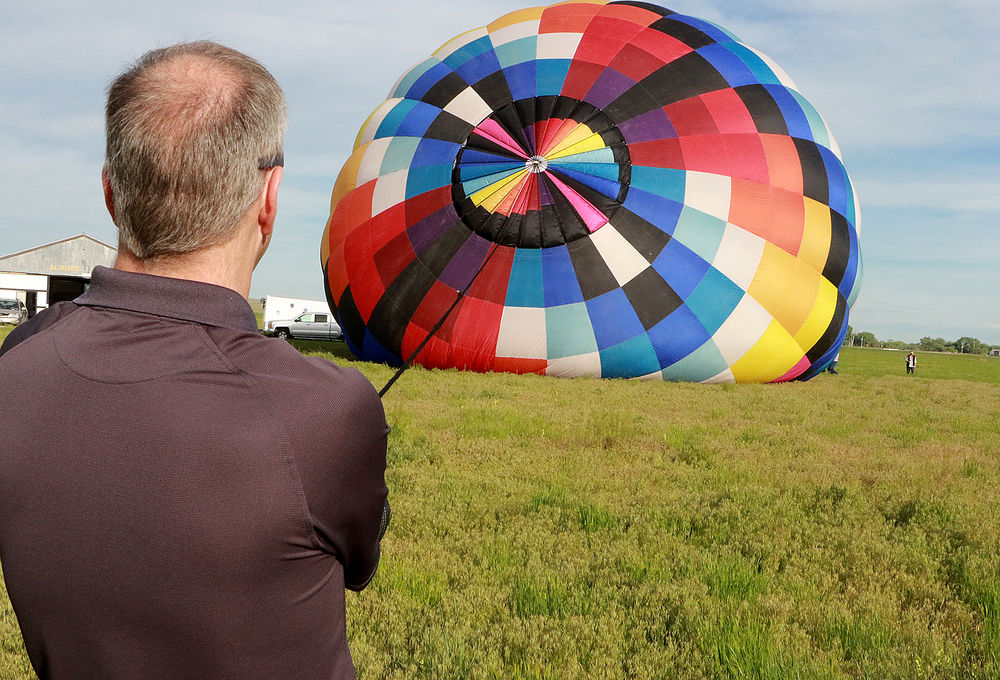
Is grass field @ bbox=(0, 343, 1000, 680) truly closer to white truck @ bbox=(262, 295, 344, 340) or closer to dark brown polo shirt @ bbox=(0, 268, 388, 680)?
dark brown polo shirt @ bbox=(0, 268, 388, 680)

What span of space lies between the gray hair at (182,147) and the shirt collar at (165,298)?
0.06 m

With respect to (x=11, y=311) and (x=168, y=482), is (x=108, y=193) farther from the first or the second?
(x=11, y=311)

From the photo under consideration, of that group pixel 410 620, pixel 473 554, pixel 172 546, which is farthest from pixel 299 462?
pixel 473 554

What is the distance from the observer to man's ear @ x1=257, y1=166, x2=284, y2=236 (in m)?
1.29

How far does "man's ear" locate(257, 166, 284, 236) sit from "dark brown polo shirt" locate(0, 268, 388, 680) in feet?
0.68

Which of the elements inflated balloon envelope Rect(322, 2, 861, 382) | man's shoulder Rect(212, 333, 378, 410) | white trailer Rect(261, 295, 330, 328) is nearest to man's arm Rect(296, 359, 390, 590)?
man's shoulder Rect(212, 333, 378, 410)

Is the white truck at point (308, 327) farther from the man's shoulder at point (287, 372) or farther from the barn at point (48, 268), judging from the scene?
the man's shoulder at point (287, 372)

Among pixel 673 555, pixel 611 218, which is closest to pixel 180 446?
pixel 673 555

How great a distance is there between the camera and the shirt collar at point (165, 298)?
1131 millimetres

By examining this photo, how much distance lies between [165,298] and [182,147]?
25 cm

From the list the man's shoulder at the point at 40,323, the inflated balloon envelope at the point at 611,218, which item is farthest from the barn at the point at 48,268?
the man's shoulder at the point at 40,323

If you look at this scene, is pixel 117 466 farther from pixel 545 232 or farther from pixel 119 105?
pixel 545 232

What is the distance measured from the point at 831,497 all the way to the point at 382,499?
4.83 meters

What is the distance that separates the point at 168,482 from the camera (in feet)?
3.36
